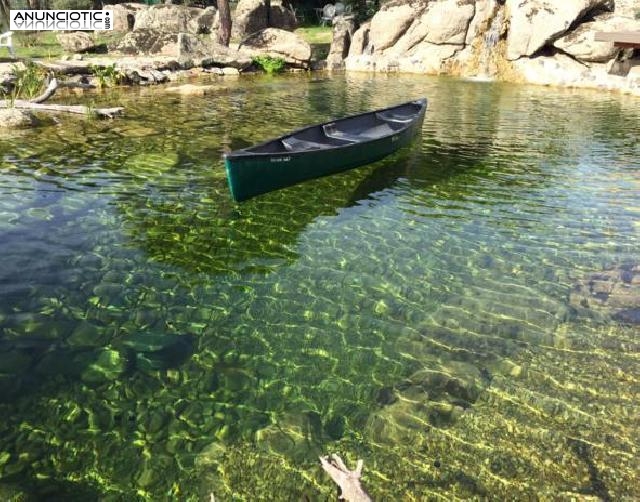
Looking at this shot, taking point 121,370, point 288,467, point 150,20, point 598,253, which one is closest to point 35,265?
point 121,370

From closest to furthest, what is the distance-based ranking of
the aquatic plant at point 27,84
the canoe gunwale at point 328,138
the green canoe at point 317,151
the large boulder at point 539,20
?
the canoe gunwale at point 328,138
the green canoe at point 317,151
the aquatic plant at point 27,84
the large boulder at point 539,20

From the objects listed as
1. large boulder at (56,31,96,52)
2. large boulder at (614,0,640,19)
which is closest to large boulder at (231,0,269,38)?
large boulder at (56,31,96,52)

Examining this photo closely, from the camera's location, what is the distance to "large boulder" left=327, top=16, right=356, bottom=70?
131 feet

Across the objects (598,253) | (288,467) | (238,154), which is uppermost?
(238,154)

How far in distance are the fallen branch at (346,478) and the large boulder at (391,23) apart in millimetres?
40083

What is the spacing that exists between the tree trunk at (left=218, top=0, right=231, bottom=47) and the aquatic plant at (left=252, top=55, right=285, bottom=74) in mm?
3289

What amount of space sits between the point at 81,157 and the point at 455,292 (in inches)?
496

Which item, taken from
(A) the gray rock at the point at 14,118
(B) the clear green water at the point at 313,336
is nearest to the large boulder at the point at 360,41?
(A) the gray rock at the point at 14,118

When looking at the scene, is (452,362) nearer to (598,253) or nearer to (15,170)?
(598,253)

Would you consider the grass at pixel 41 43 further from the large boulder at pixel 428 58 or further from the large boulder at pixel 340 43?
the large boulder at pixel 428 58

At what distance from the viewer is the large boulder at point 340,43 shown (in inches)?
1577

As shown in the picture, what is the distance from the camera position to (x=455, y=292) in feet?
26.7

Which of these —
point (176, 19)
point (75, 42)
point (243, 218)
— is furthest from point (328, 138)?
point (176, 19)

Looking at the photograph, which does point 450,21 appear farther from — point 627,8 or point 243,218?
point 243,218
